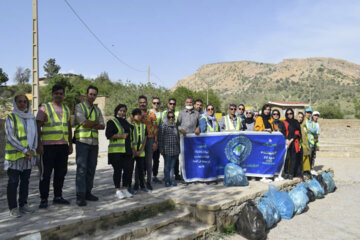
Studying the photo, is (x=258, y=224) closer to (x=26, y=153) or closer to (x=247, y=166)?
(x=247, y=166)

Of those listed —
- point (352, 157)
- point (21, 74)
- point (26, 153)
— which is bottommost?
point (352, 157)

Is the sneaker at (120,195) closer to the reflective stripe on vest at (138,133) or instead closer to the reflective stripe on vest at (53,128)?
the reflective stripe on vest at (138,133)

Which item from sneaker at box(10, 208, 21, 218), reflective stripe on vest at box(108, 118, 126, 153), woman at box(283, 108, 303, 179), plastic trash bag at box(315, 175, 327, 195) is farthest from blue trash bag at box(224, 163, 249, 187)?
sneaker at box(10, 208, 21, 218)

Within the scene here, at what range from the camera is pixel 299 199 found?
6.32 m

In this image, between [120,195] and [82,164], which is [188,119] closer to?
[120,195]

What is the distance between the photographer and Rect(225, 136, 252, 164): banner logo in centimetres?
679

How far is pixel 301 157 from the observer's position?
295 inches

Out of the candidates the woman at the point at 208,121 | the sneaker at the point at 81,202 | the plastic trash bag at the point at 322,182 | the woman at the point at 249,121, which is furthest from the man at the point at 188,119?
the plastic trash bag at the point at 322,182

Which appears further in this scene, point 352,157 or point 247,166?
point 352,157

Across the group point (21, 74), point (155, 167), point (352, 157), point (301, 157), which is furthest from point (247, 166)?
point (21, 74)

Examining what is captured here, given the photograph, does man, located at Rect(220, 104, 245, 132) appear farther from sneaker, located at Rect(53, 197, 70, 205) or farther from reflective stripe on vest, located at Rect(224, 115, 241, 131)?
sneaker, located at Rect(53, 197, 70, 205)

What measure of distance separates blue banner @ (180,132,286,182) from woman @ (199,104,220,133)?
168mm

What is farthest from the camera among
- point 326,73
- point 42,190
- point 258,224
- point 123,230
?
point 326,73

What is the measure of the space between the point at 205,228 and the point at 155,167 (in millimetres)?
2463
